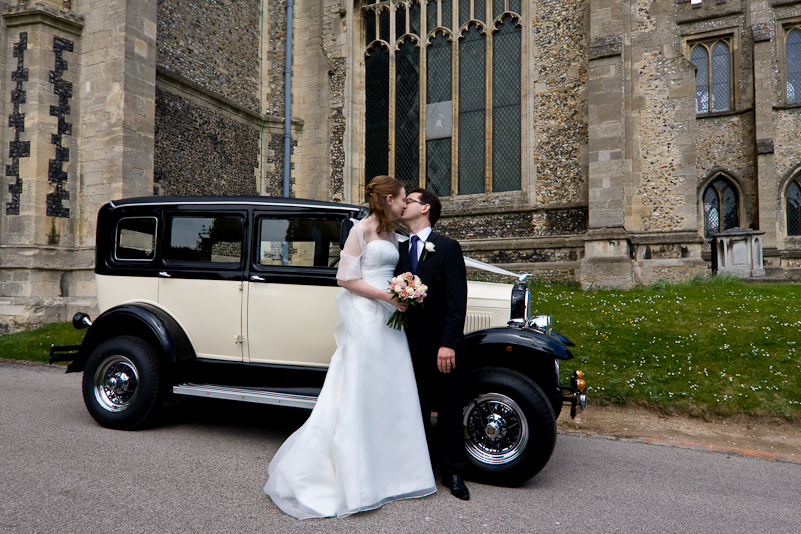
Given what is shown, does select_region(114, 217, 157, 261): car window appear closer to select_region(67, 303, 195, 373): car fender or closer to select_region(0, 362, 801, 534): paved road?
select_region(67, 303, 195, 373): car fender

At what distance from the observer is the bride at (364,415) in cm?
305

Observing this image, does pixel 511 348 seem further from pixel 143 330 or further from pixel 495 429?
pixel 143 330

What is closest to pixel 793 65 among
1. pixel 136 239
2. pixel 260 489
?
pixel 136 239

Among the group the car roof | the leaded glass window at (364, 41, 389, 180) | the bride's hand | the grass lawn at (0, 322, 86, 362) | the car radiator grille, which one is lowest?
the grass lawn at (0, 322, 86, 362)

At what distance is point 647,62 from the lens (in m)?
13.1

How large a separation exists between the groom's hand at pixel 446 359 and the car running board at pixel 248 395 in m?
1.15

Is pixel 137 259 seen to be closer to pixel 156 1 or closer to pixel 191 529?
pixel 191 529

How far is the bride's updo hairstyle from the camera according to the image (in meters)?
3.46

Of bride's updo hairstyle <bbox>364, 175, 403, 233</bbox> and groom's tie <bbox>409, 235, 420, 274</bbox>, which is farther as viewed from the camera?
groom's tie <bbox>409, 235, 420, 274</bbox>

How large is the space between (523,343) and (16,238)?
10.9 meters

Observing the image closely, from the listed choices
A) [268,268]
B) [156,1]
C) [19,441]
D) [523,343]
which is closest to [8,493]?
[19,441]

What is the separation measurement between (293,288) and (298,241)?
396 millimetres

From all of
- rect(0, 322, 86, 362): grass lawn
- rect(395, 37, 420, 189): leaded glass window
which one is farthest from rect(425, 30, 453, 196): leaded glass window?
rect(0, 322, 86, 362): grass lawn

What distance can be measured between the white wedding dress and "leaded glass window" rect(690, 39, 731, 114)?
87.7 ft
